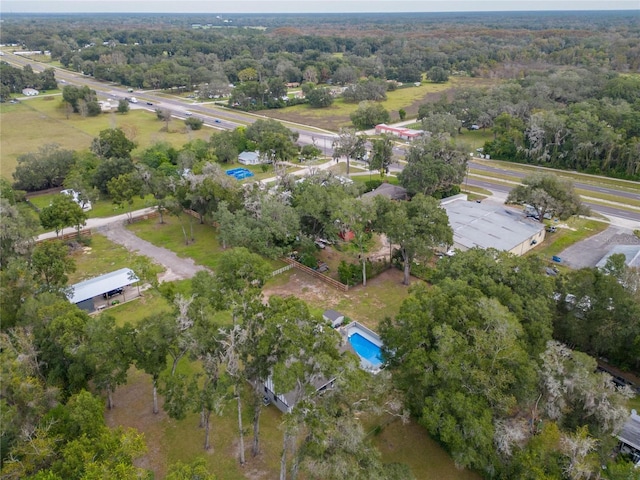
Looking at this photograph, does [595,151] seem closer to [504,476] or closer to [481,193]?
[481,193]

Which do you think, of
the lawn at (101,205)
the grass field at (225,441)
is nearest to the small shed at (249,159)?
the lawn at (101,205)

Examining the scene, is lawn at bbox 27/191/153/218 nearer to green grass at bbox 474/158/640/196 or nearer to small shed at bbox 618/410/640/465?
small shed at bbox 618/410/640/465

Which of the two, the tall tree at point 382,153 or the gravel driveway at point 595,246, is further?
the tall tree at point 382,153

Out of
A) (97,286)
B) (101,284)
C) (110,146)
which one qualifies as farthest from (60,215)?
(110,146)

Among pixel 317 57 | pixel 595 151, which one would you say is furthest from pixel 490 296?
pixel 317 57

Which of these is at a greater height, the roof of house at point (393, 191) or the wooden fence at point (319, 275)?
the roof of house at point (393, 191)

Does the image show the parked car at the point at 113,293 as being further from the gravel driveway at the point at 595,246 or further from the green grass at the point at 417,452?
the gravel driveway at the point at 595,246
